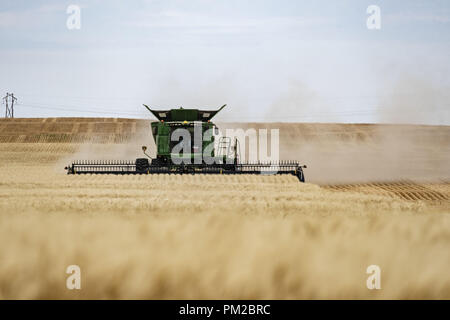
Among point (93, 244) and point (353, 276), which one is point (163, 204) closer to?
point (93, 244)

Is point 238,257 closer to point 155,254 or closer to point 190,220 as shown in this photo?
point 155,254

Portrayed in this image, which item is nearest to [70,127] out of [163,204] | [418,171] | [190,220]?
[418,171]

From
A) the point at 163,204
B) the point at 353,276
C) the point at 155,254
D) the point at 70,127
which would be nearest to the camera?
the point at 353,276

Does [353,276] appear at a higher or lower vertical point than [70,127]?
lower

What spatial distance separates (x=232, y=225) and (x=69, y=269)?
6.44 ft

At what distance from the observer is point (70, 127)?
6744 centimetres

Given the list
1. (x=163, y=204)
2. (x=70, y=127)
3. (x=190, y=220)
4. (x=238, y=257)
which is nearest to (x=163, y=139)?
(x=163, y=204)

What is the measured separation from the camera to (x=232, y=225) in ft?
20.3

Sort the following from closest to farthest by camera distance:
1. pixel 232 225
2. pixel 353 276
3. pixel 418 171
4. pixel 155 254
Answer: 1. pixel 353 276
2. pixel 155 254
3. pixel 232 225
4. pixel 418 171
